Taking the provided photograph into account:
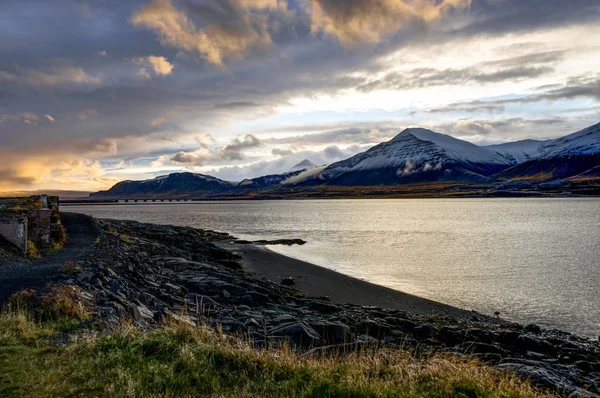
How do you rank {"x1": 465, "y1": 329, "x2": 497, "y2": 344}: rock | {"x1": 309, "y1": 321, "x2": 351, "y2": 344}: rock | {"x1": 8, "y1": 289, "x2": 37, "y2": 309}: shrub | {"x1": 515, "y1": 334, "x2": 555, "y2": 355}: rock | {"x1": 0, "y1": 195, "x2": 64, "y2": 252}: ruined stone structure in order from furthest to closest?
{"x1": 0, "y1": 195, "x2": 64, "y2": 252}: ruined stone structure
{"x1": 465, "y1": 329, "x2": 497, "y2": 344}: rock
{"x1": 515, "y1": 334, "x2": 555, "y2": 355}: rock
{"x1": 309, "y1": 321, "x2": 351, "y2": 344}: rock
{"x1": 8, "y1": 289, "x2": 37, "y2": 309}: shrub

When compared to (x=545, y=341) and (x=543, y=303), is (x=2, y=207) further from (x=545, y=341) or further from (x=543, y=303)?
(x=543, y=303)

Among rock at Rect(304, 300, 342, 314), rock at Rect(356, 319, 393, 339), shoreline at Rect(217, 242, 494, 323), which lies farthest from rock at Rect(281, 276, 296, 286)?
rock at Rect(356, 319, 393, 339)

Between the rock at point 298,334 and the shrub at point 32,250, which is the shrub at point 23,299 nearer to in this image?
the rock at point 298,334

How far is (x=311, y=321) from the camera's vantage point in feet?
49.2

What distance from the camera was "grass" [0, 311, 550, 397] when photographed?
22.5ft

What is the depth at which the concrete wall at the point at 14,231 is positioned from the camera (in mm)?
20344

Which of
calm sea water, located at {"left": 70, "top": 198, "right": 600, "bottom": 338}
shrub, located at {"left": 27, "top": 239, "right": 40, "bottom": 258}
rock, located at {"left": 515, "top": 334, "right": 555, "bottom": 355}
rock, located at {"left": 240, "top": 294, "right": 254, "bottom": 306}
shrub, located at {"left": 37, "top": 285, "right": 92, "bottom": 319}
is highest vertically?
shrub, located at {"left": 27, "top": 239, "right": 40, "bottom": 258}

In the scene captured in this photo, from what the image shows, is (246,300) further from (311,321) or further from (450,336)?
(450,336)

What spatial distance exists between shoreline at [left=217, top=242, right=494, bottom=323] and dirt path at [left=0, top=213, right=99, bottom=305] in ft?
42.5


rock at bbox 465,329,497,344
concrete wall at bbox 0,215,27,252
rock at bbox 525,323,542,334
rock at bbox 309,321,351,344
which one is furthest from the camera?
concrete wall at bbox 0,215,27,252

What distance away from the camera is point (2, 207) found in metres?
23.2

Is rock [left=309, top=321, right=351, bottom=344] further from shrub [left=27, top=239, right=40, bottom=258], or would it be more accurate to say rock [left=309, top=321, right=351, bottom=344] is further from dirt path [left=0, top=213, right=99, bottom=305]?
shrub [left=27, top=239, right=40, bottom=258]

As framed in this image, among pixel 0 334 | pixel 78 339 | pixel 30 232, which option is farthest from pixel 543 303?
pixel 30 232

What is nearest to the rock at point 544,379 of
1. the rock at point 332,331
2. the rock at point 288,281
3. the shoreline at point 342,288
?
the rock at point 332,331
